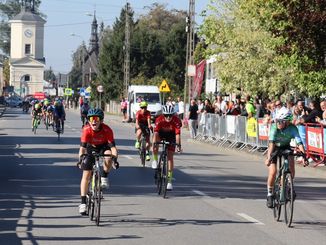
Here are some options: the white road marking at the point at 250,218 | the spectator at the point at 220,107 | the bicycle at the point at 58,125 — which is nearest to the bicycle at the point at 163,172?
the white road marking at the point at 250,218

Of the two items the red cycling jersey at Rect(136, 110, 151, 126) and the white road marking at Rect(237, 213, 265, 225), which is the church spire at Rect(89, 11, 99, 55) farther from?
the white road marking at Rect(237, 213, 265, 225)

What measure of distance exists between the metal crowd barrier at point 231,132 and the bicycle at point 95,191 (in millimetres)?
15754

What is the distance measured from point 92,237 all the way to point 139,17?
4545 inches

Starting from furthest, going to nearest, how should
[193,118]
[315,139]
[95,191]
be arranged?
1. [193,118]
2. [315,139]
3. [95,191]

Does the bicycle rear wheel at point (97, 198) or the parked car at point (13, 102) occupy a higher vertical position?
the bicycle rear wheel at point (97, 198)

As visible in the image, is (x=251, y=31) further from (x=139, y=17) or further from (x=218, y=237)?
(x=139, y=17)

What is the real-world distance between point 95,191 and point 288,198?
9.14 ft

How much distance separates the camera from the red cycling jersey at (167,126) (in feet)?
57.5

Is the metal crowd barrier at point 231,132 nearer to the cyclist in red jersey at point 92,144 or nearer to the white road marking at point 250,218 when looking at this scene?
the white road marking at point 250,218

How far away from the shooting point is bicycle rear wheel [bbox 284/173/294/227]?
13.1 meters

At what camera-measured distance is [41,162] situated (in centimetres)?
2538

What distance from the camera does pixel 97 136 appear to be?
44.4 ft

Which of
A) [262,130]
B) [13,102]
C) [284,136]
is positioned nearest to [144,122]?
[262,130]

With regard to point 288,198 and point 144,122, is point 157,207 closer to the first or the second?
point 288,198
